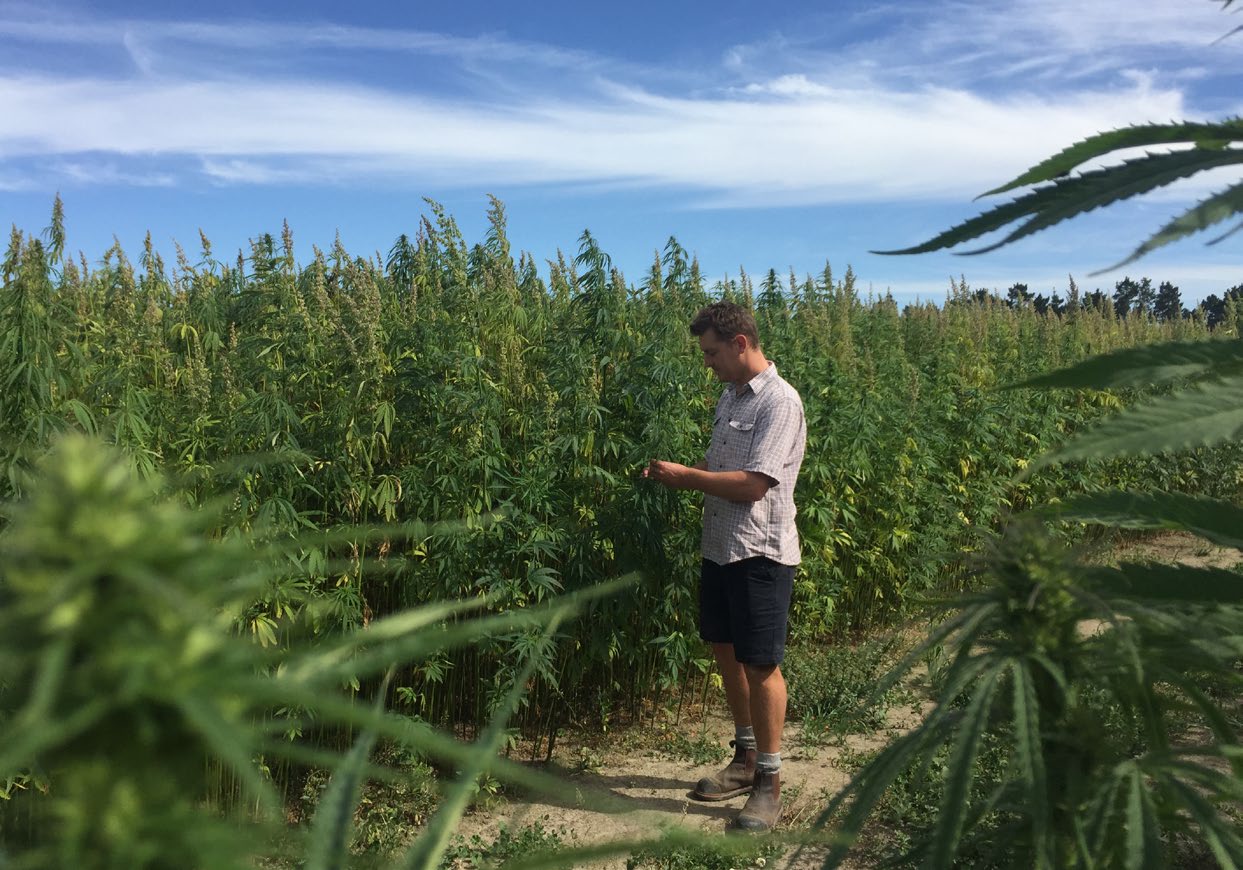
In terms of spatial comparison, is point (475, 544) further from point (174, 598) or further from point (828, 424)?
point (174, 598)

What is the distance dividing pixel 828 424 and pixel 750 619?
7.20ft

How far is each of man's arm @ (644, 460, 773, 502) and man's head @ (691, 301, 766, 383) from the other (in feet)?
1.81

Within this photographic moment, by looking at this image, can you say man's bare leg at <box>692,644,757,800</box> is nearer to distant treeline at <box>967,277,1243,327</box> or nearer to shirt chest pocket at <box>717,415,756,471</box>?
shirt chest pocket at <box>717,415,756,471</box>

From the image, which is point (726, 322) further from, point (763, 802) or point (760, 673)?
point (763, 802)

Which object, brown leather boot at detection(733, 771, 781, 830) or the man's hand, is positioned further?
brown leather boot at detection(733, 771, 781, 830)

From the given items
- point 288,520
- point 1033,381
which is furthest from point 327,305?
point 1033,381

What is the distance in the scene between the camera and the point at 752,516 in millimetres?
4586

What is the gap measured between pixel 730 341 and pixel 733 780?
92.1 inches

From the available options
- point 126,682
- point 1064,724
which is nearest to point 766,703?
point 1064,724

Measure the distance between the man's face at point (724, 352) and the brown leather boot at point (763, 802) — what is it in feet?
6.62

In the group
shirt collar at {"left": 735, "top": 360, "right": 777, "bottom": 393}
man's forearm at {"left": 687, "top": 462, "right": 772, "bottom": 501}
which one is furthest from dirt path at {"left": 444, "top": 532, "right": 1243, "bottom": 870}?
shirt collar at {"left": 735, "top": 360, "right": 777, "bottom": 393}

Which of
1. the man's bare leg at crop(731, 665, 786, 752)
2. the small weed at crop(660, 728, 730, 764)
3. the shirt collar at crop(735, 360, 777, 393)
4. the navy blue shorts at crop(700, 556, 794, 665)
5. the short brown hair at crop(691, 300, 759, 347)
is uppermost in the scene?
the short brown hair at crop(691, 300, 759, 347)

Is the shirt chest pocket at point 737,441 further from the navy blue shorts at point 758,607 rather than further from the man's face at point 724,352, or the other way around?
the navy blue shorts at point 758,607

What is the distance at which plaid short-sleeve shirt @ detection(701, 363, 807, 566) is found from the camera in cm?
452
